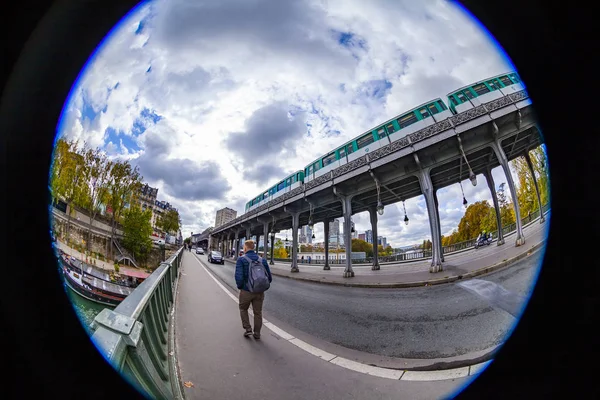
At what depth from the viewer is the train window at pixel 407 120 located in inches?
232

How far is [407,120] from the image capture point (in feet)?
19.9

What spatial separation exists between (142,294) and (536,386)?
2494 millimetres

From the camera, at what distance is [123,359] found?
0.99 metres

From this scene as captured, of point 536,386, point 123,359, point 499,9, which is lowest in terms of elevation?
point 536,386

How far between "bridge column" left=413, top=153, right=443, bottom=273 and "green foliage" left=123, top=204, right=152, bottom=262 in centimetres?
570

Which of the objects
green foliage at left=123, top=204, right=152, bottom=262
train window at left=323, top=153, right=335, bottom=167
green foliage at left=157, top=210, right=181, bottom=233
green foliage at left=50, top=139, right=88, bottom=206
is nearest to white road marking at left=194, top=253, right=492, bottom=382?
green foliage at left=50, top=139, right=88, bottom=206

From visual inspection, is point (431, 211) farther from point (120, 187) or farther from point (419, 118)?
point (120, 187)

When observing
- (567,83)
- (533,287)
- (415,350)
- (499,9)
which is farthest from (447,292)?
(499,9)

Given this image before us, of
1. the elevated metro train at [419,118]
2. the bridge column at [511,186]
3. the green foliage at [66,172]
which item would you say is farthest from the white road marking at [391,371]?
the green foliage at [66,172]

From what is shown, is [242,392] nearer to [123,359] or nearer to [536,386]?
[123,359]

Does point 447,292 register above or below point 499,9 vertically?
below

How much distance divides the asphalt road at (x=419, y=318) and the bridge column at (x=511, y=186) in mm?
261

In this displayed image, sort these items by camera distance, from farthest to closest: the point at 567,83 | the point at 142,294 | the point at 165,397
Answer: the point at 142,294, the point at 165,397, the point at 567,83

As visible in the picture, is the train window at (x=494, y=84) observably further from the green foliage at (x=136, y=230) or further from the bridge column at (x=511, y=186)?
the green foliage at (x=136, y=230)
